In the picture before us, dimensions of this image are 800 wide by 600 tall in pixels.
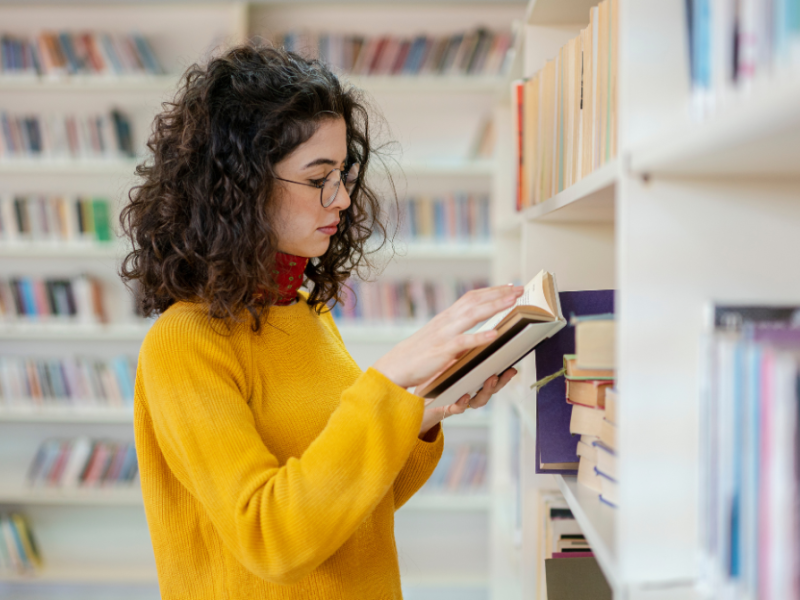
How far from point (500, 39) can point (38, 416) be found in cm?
248

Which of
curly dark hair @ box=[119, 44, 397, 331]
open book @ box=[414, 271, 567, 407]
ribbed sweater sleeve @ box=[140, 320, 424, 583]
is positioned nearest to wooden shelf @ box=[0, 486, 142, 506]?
curly dark hair @ box=[119, 44, 397, 331]

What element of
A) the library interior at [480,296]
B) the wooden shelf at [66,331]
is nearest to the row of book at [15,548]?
the library interior at [480,296]

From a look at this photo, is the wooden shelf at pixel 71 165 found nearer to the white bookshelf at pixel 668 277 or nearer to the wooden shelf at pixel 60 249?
the wooden shelf at pixel 60 249

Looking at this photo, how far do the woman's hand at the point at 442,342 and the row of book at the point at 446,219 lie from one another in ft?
6.22

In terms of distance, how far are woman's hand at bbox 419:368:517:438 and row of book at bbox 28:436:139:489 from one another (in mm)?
2009

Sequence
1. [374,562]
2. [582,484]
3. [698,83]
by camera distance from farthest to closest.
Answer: [374,562], [582,484], [698,83]

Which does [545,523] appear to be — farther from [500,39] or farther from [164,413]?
[500,39]

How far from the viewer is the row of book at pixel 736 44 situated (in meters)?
0.44

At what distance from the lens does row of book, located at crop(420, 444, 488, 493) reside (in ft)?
8.92

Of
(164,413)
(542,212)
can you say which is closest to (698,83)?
(542,212)

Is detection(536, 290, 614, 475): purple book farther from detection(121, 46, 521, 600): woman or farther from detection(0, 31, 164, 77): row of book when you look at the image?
detection(0, 31, 164, 77): row of book

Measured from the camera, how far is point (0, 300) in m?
2.71

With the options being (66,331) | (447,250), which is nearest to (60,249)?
(66,331)

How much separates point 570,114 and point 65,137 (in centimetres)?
241
